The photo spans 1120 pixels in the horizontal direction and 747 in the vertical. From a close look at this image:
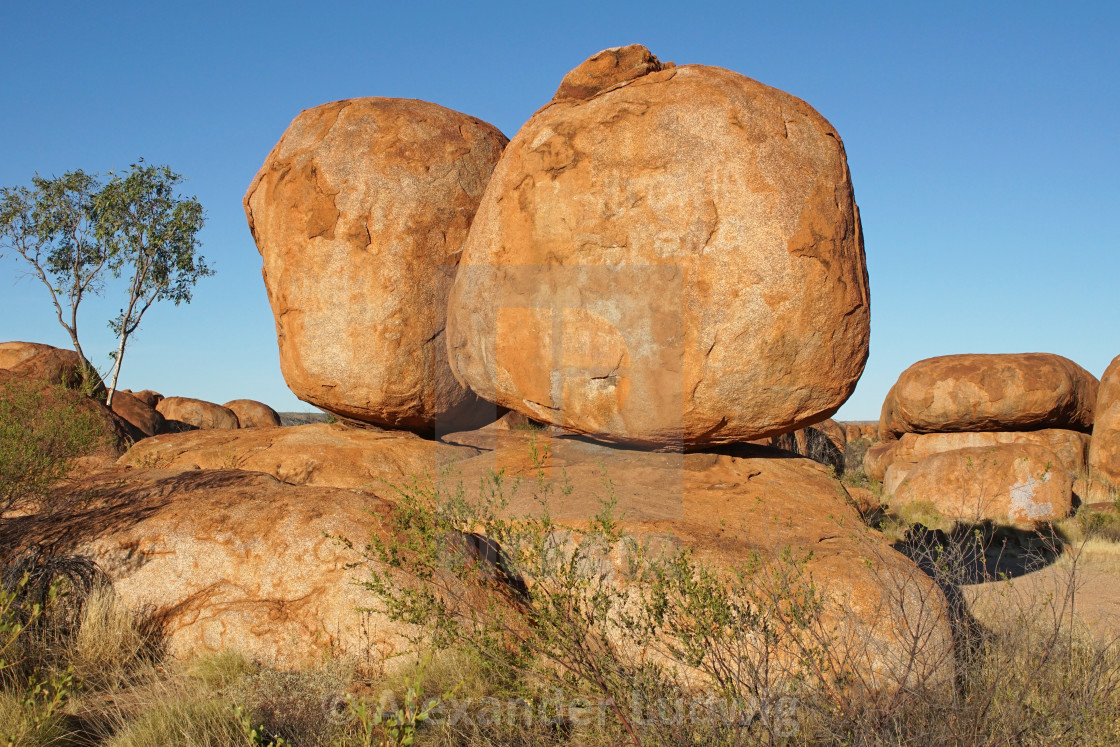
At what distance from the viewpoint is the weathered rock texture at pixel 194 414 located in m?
18.5

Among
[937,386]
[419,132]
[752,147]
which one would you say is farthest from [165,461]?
[937,386]

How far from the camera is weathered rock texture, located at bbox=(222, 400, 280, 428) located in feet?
66.4

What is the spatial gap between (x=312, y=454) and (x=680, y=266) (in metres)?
3.24

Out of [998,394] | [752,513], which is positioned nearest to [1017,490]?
[998,394]

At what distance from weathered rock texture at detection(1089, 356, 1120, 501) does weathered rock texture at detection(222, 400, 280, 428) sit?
1647cm

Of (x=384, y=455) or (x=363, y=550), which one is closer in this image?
(x=363, y=550)

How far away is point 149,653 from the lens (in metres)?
4.36

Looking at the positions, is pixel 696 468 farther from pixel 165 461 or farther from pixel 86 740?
pixel 165 461

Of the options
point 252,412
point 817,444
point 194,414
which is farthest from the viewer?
point 252,412

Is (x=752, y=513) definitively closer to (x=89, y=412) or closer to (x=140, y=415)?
(x=89, y=412)

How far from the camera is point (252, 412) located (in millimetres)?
20500

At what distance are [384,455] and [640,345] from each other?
257 centimetres

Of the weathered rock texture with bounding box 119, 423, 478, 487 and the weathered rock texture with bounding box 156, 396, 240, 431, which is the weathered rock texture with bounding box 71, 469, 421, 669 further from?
the weathered rock texture with bounding box 156, 396, 240, 431

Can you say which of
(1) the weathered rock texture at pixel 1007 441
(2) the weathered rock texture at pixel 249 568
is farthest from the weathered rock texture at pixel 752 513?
(1) the weathered rock texture at pixel 1007 441
